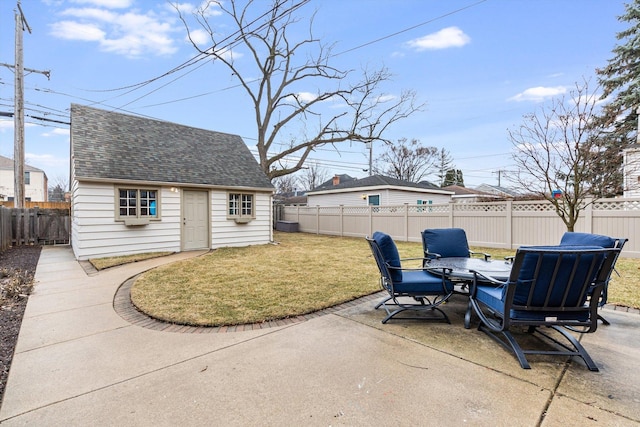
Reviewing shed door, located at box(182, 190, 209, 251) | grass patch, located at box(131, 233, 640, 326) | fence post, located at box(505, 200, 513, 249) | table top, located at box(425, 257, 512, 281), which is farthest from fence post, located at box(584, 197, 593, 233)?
shed door, located at box(182, 190, 209, 251)

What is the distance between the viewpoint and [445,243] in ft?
16.1

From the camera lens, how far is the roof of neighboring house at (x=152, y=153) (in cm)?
872

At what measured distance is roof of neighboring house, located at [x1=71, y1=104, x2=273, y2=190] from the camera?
28.6ft

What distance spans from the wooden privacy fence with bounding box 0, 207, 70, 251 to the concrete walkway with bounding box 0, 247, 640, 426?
985cm

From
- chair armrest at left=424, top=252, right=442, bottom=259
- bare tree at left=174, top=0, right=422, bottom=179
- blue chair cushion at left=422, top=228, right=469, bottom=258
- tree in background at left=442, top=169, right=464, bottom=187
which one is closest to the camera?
chair armrest at left=424, top=252, right=442, bottom=259

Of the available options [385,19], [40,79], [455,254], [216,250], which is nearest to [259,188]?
[216,250]

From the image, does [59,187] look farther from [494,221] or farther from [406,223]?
[494,221]

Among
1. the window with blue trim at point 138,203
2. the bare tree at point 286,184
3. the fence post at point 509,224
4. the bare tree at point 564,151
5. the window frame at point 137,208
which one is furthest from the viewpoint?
the bare tree at point 286,184

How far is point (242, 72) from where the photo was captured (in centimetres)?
1836

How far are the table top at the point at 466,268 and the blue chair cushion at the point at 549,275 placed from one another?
2.33 feet

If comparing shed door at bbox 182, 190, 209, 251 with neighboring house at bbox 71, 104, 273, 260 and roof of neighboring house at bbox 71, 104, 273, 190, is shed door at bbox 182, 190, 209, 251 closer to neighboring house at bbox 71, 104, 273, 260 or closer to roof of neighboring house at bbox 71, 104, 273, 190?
neighboring house at bbox 71, 104, 273, 260

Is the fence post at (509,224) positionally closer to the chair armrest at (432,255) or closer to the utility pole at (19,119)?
the chair armrest at (432,255)

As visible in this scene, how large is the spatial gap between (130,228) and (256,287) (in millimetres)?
5792

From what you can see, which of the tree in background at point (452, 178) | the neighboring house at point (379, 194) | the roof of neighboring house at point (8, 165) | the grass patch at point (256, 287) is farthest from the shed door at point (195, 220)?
the roof of neighboring house at point (8, 165)
